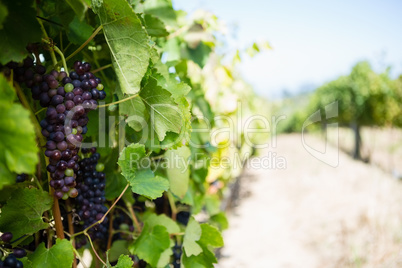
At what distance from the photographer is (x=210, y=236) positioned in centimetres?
112

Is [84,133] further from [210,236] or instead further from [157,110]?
[210,236]

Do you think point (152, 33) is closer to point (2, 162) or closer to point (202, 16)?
point (2, 162)

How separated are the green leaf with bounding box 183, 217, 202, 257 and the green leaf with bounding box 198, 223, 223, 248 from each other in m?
0.03

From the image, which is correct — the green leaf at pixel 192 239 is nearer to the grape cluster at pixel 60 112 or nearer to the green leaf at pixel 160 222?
the green leaf at pixel 160 222

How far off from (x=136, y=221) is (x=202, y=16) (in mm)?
1465

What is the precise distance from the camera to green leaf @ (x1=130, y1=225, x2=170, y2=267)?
3.23 ft

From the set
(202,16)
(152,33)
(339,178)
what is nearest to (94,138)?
(152,33)

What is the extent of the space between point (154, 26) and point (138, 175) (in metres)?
0.51

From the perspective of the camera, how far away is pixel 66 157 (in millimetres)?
698

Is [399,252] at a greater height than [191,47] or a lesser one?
lesser

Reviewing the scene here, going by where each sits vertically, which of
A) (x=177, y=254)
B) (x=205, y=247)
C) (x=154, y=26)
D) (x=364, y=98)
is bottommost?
(x=177, y=254)

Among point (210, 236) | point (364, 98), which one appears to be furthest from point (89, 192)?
point (364, 98)

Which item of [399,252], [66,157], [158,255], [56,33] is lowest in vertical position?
[399,252]

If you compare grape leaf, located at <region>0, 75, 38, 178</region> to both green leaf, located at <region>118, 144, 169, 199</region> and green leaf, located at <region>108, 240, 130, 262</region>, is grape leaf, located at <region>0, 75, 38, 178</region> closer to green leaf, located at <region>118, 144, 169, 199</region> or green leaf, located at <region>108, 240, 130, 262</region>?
green leaf, located at <region>118, 144, 169, 199</region>
